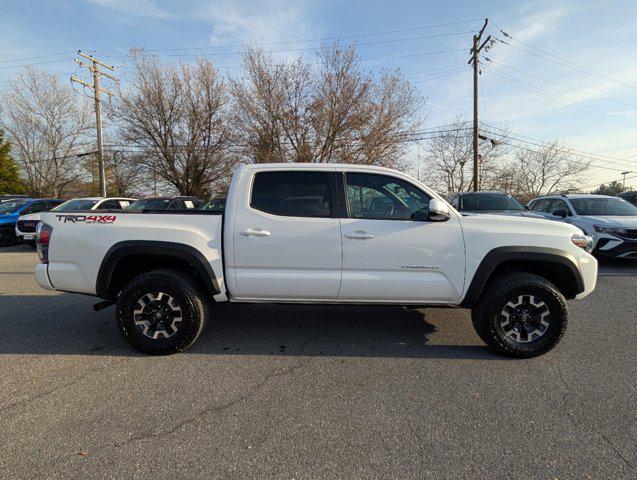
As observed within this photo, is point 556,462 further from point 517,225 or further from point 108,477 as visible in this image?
point 108,477

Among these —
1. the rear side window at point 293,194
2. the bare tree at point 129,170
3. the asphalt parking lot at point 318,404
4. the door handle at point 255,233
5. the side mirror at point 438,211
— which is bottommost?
the asphalt parking lot at point 318,404

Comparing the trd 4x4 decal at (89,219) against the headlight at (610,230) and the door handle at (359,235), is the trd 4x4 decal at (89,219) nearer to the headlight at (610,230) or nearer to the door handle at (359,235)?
the door handle at (359,235)

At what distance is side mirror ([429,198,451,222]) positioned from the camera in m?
3.34

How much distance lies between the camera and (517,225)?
353 centimetres

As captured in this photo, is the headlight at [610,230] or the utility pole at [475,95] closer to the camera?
the headlight at [610,230]

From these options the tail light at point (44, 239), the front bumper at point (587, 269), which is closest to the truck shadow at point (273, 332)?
the tail light at point (44, 239)

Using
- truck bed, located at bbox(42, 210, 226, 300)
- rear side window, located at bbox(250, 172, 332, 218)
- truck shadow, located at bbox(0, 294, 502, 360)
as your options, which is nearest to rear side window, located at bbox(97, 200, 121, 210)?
truck shadow, located at bbox(0, 294, 502, 360)

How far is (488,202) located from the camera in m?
9.40

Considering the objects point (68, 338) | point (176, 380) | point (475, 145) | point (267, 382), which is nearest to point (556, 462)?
point (267, 382)

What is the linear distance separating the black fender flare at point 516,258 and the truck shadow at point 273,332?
764 mm

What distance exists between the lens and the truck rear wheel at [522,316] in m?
3.43

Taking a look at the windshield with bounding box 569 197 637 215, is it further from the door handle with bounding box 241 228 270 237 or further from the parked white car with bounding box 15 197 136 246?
the parked white car with bounding box 15 197 136 246

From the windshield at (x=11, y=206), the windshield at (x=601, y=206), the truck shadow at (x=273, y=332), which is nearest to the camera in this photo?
the truck shadow at (x=273, y=332)

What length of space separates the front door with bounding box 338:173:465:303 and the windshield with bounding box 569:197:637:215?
753 centimetres
